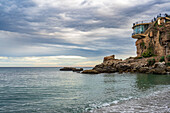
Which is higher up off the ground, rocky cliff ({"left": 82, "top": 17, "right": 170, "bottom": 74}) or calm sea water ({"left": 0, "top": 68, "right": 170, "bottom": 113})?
rocky cliff ({"left": 82, "top": 17, "right": 170, "bottom": 74})

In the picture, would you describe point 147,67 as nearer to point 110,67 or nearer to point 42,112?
point 110,67

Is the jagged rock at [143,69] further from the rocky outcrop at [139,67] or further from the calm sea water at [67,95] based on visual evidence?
the calm sea water at [67,95]

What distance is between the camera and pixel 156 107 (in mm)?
8758

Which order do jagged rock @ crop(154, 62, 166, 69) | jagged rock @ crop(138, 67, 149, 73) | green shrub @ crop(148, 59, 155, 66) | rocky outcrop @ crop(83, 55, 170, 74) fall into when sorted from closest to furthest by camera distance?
rocky outcrop @ crop(83, 55, 170, 74) < jagged rock @ crop(154, 62, 166, 69) < jagged rock @ crop(138, 67, 149, 73) < green shrub @ crop(148, 59, 155, 66)

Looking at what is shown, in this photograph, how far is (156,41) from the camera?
51344mm

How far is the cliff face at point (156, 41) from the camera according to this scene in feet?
155

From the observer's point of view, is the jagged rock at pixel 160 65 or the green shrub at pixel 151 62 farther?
the green shrub at pixel 151 62

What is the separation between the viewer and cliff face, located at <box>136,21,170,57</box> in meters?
47.3

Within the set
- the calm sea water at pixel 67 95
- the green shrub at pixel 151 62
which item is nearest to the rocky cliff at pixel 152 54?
the green shrub at pixel 151 62

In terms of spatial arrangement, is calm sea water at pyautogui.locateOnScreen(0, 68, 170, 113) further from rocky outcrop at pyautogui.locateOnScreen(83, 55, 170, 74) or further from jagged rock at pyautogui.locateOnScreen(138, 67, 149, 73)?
jagged rock at pyautogui.locateOnScreen(138, 67, 149, 73)

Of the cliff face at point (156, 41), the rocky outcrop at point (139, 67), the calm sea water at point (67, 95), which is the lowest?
the calm sea water at point (67, 95)

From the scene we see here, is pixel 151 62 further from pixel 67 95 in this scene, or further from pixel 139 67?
pixel 67 95

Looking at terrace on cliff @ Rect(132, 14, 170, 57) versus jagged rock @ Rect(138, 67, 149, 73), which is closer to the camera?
jagged rock @ Rect(138, 67, 149, 73)

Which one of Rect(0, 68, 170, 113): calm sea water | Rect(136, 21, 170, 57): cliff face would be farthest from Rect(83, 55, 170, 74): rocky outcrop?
Rect(0, 68, 170, 113): calm sea water
